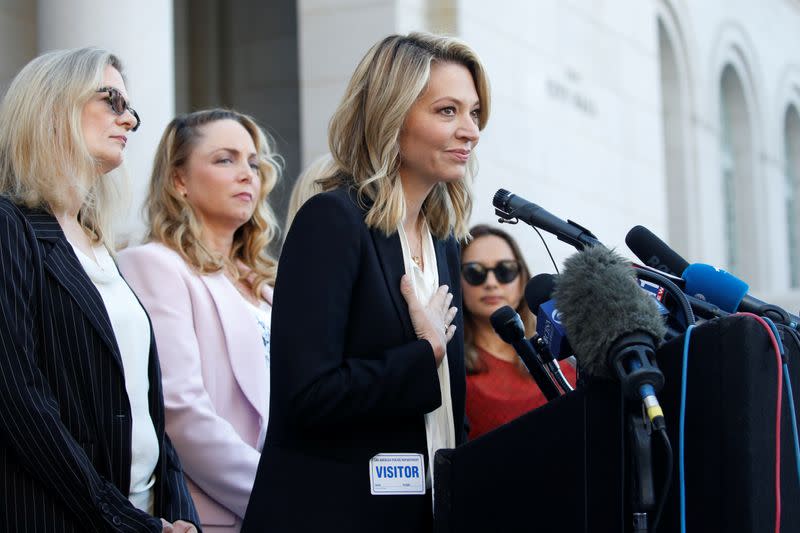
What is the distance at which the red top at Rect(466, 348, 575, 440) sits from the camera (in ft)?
15.5

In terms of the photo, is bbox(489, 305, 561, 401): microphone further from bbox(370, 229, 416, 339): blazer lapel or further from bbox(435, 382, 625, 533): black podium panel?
bbox(435, 382, 625, 533): black podium panel

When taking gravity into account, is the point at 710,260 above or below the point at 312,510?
above

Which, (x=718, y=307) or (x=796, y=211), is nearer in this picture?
(x=718, y=307)

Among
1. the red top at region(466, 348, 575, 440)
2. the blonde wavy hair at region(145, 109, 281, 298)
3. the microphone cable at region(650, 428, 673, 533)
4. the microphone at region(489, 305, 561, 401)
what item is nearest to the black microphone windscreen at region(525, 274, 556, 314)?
the microphone at region(489, 305, 561, 401)

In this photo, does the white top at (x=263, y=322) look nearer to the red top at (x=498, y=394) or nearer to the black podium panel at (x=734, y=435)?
the red top at (x=498, y=394)

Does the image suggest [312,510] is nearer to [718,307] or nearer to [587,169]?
[718,307]

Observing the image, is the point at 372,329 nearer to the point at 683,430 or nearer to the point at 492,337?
the point at 683,430

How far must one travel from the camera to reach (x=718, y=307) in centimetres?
246

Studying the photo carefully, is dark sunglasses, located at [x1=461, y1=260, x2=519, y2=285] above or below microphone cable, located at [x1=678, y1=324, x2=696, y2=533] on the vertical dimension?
above

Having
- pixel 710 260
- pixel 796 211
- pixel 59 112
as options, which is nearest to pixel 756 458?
pixel 59 112

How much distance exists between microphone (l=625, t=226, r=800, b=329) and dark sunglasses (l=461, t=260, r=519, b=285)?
7.96 ft

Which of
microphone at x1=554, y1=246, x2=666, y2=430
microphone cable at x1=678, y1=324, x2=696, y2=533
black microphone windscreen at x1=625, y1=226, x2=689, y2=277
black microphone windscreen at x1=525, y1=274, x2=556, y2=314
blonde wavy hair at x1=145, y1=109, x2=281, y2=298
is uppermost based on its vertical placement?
blonde wavy hair at x1=145, y1=109, x2=281, y2=298

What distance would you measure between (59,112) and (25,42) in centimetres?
A: 437

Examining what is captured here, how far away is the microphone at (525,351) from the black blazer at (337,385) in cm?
23
